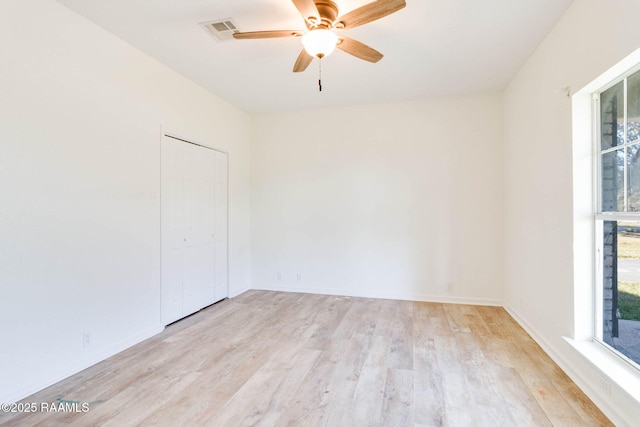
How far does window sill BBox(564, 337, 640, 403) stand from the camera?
5.70ft

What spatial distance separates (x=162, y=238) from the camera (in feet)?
10.7

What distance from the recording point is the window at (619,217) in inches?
75.5

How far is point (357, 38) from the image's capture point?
2.74 m

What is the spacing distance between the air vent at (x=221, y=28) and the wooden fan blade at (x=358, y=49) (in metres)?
0.97

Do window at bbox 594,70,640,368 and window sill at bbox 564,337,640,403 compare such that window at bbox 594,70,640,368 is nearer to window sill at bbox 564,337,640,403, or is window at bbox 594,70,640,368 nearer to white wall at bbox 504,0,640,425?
window sill at bbox 564,337,640,403

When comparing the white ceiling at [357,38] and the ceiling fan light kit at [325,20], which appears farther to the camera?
the white ceiling at [357,38]

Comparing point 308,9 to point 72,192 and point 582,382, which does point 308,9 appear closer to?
point 72,192

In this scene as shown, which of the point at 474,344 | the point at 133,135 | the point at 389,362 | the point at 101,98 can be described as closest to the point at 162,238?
the point at 133,135

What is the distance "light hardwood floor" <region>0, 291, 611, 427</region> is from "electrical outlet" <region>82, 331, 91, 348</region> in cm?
21

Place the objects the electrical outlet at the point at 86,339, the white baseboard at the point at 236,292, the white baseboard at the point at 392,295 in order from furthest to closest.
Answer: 1. the white baseboard at the point at 236,292
2. the white baseboard at the point at 392,295
3. the electrical outlet at the point at 86,339

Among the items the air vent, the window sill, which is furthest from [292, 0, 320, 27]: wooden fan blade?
the window sill

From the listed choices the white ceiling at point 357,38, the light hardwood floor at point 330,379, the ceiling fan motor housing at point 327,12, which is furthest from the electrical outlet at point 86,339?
the ceiling fan motor housing at point 327,12

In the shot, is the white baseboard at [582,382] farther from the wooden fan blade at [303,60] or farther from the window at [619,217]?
the wooden fan blade at [303,60]

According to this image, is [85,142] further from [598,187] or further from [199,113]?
[598,187]
